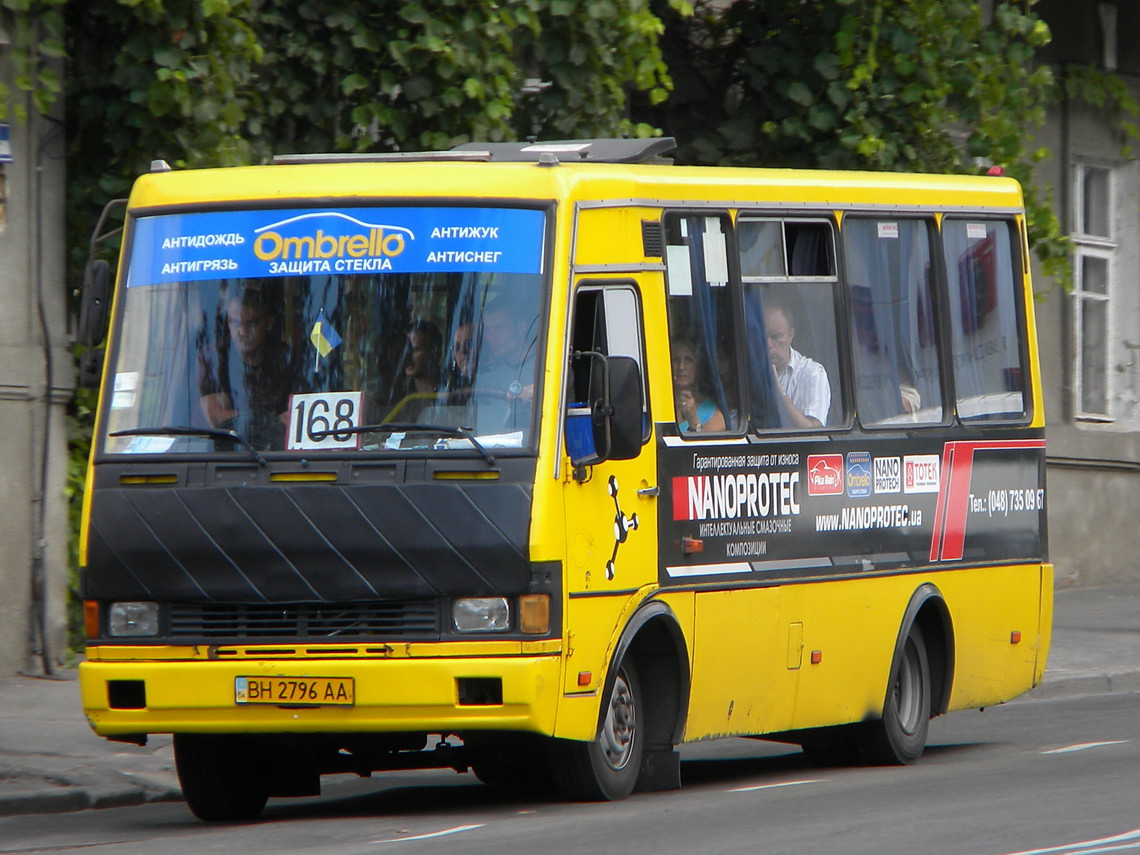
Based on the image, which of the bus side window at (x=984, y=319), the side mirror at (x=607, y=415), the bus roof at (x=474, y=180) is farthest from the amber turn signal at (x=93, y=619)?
the bus side window at (x=984, y=319)

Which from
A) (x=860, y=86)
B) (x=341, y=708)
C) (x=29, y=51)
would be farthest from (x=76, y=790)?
(x=860, y=86)

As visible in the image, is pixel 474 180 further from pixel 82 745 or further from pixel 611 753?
pixel 82 745

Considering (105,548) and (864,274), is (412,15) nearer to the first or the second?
(864,274)

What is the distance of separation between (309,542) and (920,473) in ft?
12.8

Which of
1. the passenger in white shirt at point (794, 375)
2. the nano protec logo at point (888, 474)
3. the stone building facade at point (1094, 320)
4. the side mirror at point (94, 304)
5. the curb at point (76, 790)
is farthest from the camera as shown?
the stone building facade at point (1094, 320)

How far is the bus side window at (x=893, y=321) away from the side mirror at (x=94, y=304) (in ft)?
Answer: 12.3

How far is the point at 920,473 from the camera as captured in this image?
11.3m

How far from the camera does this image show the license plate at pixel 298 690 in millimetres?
8531

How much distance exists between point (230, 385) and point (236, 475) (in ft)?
1.25

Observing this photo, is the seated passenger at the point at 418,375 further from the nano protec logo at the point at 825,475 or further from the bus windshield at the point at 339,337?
the nano protec logo at the point at 825,475

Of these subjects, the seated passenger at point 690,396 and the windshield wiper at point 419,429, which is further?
the seated passenger at point 690,396

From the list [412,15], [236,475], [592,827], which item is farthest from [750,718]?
[412,15]

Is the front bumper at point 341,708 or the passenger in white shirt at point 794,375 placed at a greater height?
the passenger in white shirt at point 794,375

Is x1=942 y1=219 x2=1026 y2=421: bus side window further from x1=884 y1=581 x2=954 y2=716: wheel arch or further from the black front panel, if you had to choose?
the black front panel
